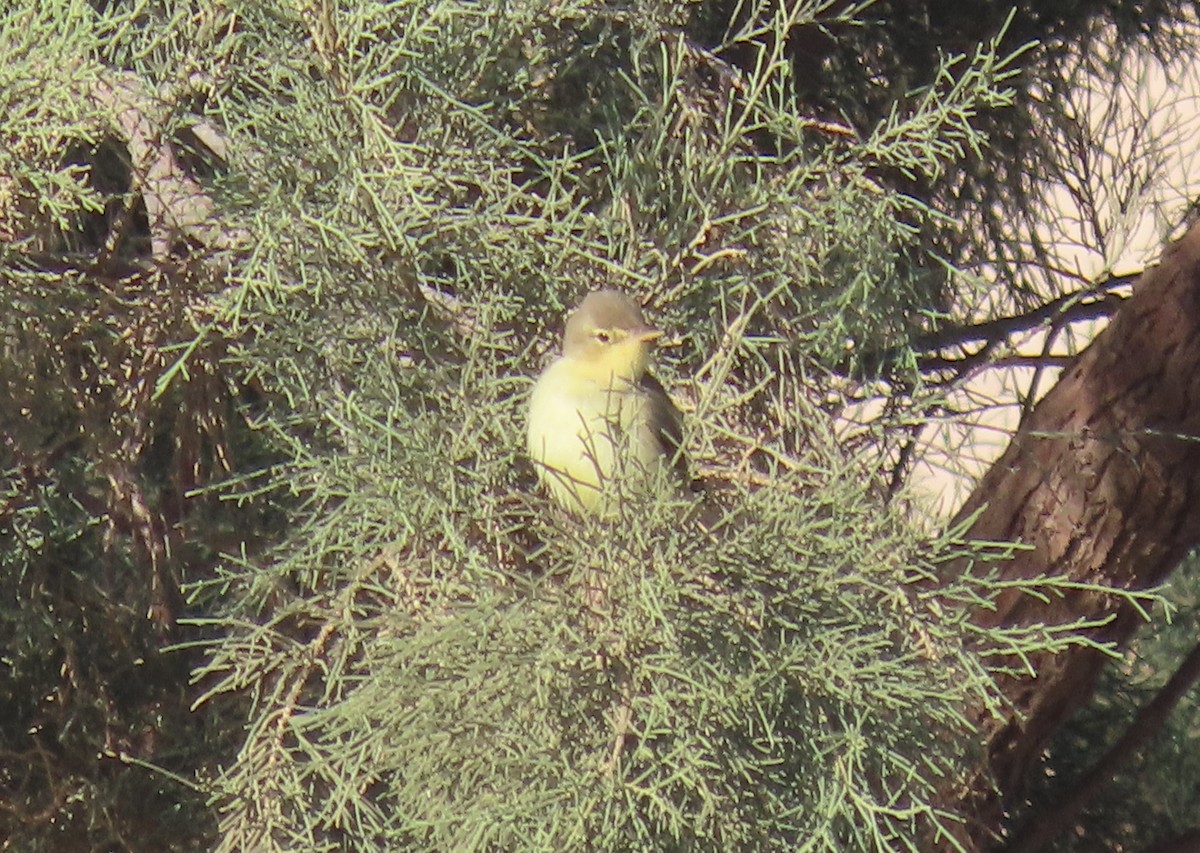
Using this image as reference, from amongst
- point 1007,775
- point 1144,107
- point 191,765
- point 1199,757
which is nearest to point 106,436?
point 191,765

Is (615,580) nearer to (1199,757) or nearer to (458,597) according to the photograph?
(458,597)

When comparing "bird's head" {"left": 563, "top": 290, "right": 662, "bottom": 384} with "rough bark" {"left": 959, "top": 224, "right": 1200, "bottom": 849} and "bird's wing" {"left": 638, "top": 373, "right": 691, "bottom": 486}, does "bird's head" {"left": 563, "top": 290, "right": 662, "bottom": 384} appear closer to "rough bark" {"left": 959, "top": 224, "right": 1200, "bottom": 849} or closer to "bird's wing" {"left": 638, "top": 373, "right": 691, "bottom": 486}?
"bird's wing" {"left": 638, "top": 373, "right": 691, "bottom": 486}

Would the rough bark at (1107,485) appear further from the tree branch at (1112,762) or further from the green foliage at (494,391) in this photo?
the tree branch at (1112,762)

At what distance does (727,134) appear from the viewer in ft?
9.18

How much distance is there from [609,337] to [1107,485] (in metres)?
1.07

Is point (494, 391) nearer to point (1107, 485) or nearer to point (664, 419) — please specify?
point (664, 419)

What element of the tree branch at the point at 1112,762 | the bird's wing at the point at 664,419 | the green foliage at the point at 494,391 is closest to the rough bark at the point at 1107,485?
the green foliage at the point at 494,391

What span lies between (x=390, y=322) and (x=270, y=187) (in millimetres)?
306

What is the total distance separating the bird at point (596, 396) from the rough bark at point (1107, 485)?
2.64ft

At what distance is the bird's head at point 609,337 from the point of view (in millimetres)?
2750

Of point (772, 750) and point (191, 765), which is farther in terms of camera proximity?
point (191, 765)

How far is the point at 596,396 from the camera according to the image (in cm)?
300

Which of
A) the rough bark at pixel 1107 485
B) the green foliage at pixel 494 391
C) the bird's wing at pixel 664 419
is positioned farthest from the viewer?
the rough bark at pixel 1107 485

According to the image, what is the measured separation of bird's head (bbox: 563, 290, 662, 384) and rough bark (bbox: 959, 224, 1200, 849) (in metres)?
0.84
